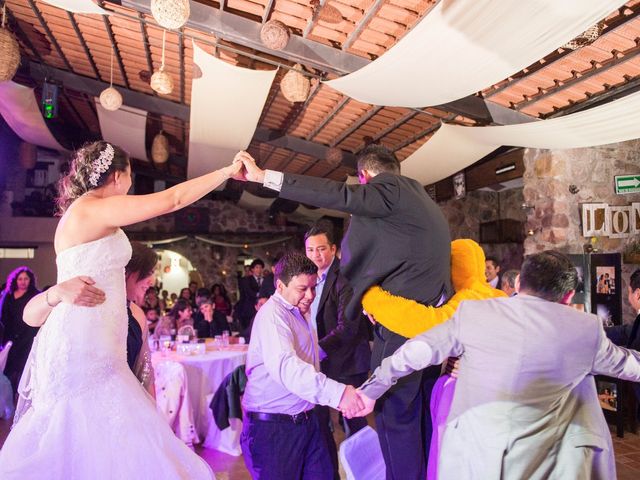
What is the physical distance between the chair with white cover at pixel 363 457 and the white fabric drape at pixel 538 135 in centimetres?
303

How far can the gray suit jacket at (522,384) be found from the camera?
1.95 m

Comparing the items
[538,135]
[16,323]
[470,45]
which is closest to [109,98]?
[16,323]

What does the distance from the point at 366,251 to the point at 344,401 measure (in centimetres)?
60

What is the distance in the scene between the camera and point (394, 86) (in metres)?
4.39

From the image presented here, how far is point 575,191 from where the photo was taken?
5719mm

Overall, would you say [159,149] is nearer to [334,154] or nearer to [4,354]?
[334,154]

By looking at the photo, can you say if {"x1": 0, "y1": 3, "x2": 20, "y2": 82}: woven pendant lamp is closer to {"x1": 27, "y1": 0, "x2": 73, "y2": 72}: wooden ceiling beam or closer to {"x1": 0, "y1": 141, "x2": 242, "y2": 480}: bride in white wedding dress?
{"x1": 27, "y1": 0, "x2": 73, "y2": 72}: wooden ceiling beam

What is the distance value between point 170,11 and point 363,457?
3144 mm

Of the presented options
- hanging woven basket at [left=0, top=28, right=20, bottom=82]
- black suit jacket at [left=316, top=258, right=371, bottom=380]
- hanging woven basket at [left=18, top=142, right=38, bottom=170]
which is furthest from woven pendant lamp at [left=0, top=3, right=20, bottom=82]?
hanging woven basket at [left=18, top=142, right=38, bottom=170]

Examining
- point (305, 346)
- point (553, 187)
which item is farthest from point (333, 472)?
point (553, 187)

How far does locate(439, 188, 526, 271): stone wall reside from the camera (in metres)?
9.77

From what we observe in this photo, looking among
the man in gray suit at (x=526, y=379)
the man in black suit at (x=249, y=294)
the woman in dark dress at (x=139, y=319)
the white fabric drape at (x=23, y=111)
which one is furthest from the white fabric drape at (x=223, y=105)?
the man in gray suit at (x=526, y=379)

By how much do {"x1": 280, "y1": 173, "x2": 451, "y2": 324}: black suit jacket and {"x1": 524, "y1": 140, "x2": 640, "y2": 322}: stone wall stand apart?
12.7 ft

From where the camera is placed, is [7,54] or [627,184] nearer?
[7,54]
